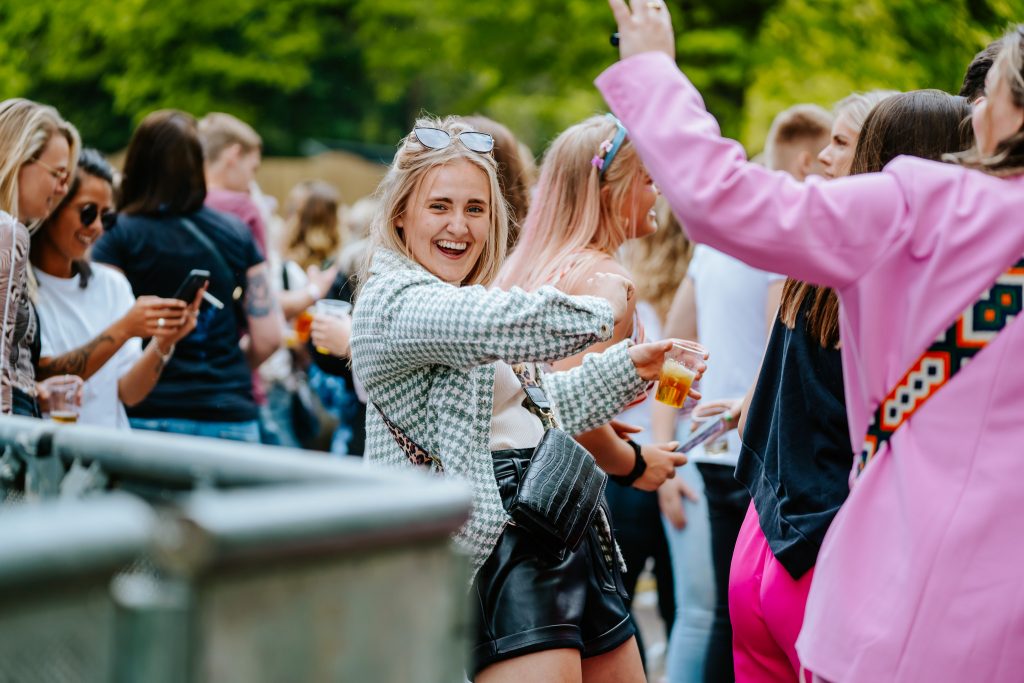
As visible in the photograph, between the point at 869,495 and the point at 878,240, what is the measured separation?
0.47m

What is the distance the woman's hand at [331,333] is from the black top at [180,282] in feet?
2.94

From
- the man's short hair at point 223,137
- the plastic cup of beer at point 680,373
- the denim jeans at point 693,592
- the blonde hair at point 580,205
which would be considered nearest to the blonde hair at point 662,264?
the denim jeans at point 693,592

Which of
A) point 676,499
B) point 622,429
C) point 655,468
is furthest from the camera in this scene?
point 676,499

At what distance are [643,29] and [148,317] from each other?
2.79m

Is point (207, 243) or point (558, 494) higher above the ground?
point (207, 243)

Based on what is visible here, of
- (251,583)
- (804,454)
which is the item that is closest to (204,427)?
(804,454)

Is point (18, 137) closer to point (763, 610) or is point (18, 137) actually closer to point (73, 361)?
point (73, 361)

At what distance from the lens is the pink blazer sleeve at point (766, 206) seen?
2025 mm

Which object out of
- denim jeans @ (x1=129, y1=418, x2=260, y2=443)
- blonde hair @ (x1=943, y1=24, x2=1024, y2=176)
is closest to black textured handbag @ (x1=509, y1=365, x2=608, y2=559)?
blonde hair @ (x1=943, y1=24, x2=1024, y2=176)

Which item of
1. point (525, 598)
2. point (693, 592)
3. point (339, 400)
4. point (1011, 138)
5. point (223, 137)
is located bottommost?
point (693, 592)

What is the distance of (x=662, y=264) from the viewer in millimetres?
5605

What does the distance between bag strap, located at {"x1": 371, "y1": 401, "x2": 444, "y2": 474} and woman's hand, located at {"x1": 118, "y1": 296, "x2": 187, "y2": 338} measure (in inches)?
73.1

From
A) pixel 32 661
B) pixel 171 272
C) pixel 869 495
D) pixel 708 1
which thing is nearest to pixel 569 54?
pixel 708 1

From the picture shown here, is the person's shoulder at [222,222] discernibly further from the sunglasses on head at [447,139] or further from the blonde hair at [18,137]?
the sunglasses on head at [447,139]
